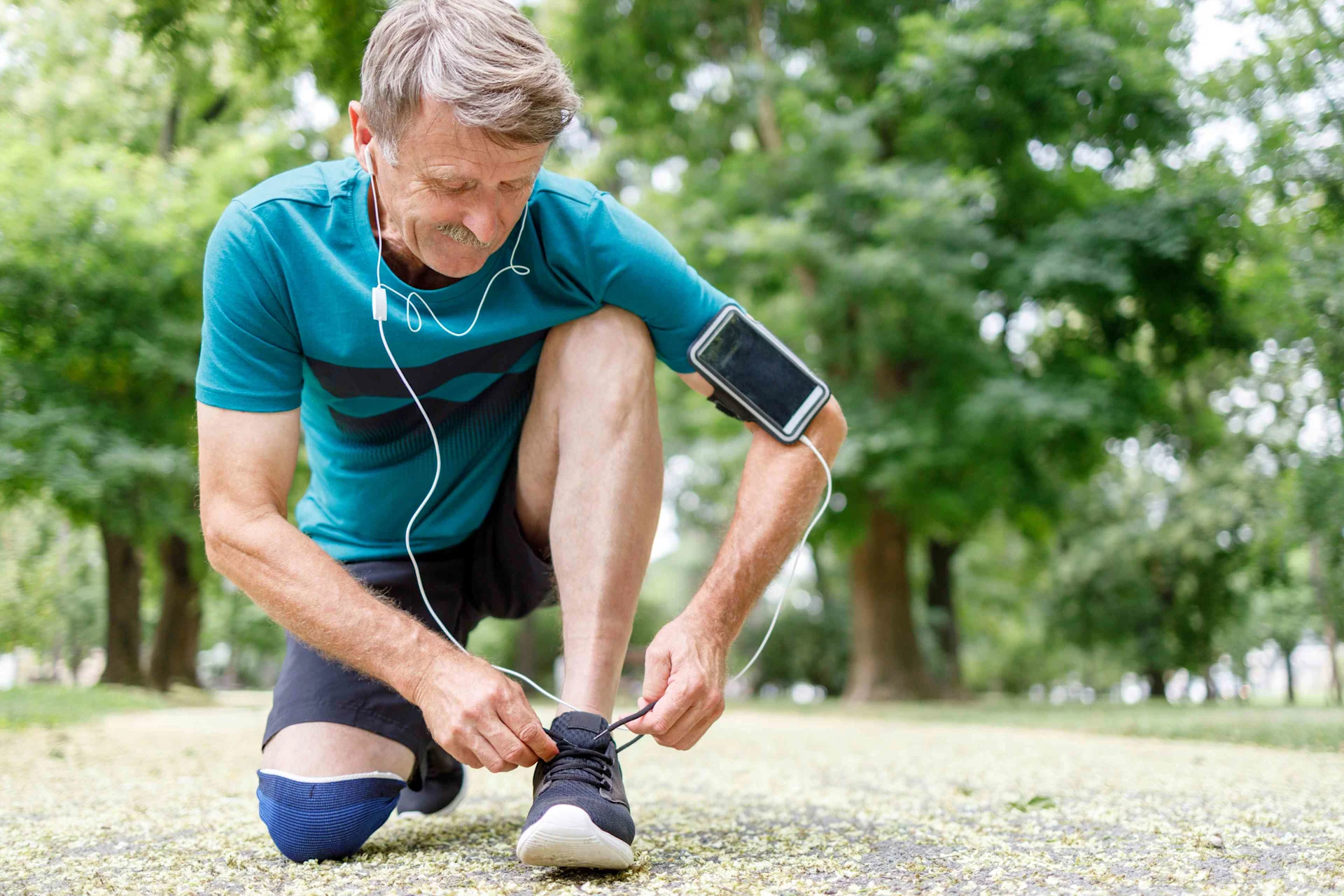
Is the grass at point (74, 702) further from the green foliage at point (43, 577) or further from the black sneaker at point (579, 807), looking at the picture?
the black sneaker at point (579, 807)

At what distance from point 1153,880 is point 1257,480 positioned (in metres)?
13.1

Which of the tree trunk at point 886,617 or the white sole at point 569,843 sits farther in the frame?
the tree trunk at point 886,617

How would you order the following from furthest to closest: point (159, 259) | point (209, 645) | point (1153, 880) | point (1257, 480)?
point (209, 645) → point (1257, 480) → point (159, 259) → point (1153, 880)

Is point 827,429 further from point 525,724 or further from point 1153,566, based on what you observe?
point 1153,566

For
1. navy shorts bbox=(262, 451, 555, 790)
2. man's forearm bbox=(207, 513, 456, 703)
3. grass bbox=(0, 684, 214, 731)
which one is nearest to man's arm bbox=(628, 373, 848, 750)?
man's forearm bbox=(207, 513, 456, 703)

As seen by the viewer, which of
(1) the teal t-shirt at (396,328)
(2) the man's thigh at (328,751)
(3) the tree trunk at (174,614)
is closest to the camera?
(1) the teal t-shirt at (396,328)

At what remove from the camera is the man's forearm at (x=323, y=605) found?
4.90 feet

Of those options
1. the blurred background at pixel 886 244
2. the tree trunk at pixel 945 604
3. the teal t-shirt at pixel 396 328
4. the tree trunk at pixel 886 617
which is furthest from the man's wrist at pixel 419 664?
the tree trunk at pixel 945 604

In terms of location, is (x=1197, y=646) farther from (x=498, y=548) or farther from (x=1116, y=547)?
(x=498, y=548)

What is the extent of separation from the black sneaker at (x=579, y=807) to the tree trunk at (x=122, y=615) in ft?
39.4

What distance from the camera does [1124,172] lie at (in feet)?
30.1

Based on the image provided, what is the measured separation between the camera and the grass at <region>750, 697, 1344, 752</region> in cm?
477

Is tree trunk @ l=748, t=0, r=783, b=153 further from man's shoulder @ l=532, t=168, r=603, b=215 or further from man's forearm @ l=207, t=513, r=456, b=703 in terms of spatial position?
man's forearm @ l=207, t=513, r=456, b=703

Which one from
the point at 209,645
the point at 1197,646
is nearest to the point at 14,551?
the point at 209,645
